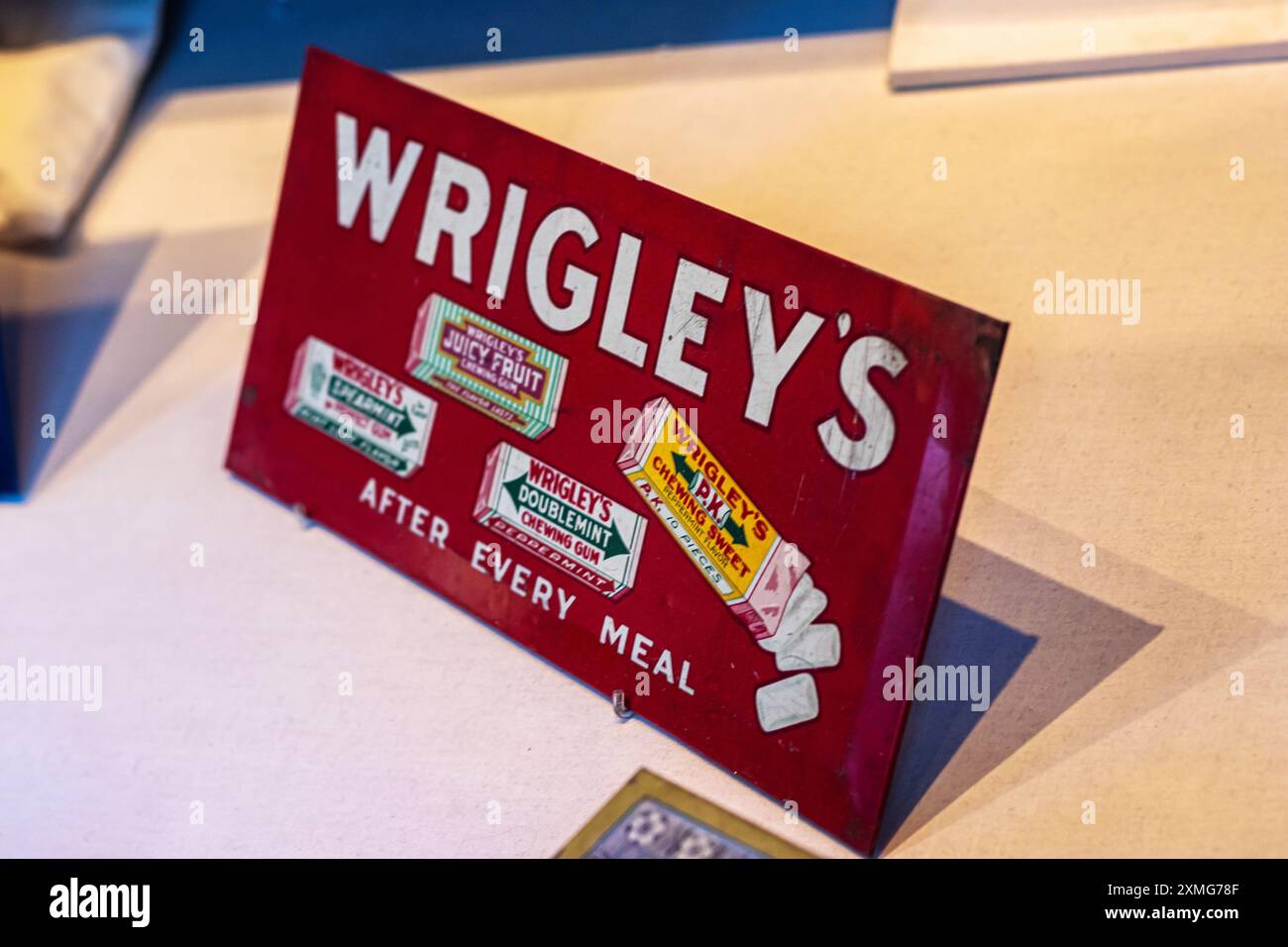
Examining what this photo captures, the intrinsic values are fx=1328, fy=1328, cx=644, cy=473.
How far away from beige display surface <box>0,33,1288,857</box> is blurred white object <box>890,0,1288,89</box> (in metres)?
0.06

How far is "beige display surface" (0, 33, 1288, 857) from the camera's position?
7.71 ft

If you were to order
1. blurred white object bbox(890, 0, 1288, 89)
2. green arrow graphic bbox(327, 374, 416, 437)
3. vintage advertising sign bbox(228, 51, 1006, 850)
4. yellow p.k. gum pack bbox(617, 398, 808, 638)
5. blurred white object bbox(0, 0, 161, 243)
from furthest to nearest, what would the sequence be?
blurred white object bbox(0, 0, 161, 243) < blurred white object bbox(890, 0, 1288, 89) < green arrow graphic bbox(327, 374, 416, 437) < yellow p.k. gum pack bbox(617, 398, 808, 638) < vintage advertising sign bbox(228, 51, 1006, 850)

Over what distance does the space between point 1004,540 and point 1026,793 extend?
1.85ft

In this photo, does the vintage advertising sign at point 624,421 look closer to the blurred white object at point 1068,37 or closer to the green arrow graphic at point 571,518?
the green arrow graphic at point 571,518

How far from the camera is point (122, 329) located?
3.55m

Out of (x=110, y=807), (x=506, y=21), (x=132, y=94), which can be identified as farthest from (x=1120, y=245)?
(x=132, y=94)

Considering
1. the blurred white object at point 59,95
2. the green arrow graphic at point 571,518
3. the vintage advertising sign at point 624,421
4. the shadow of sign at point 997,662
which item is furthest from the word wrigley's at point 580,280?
the blurred white object at point 59,95

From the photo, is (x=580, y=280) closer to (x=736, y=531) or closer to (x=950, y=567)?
(x=736, y=531)

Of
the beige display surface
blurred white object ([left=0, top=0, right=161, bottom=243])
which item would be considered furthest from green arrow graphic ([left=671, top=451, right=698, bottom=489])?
blurred white object ([left=0, top=0, right=161, bottom=243])

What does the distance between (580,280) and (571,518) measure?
0.45m

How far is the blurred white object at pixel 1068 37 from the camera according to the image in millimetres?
3369

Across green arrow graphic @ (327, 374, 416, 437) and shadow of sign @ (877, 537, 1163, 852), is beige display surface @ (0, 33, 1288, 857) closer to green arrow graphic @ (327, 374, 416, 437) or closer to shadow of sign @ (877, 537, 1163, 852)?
shadow of sign @ (877, 537, 1163, 852)

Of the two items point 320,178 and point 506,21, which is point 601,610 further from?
point 506,21

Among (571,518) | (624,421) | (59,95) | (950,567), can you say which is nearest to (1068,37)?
(950,567)
